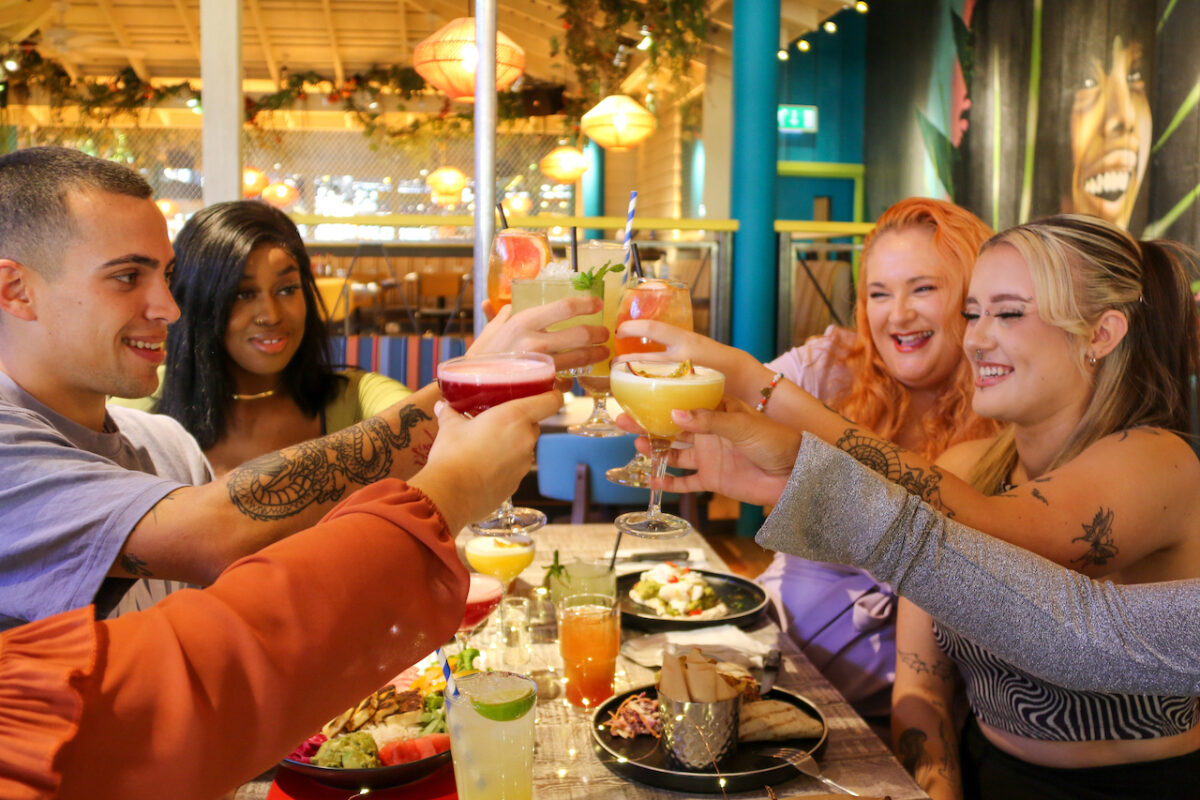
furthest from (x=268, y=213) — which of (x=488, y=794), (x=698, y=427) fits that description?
(x=488, y=794)

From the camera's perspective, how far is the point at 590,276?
1428 millimetres

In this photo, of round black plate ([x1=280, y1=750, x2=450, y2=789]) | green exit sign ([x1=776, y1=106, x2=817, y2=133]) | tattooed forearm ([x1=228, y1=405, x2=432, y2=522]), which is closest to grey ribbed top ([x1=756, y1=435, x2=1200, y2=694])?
round black plate ([x1=280, y1=750, x2=450, y2=789])

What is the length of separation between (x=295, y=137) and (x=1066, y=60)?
1100 centimetres

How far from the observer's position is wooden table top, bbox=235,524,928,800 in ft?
Answer: 4.09

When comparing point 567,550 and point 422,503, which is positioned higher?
point 422,503

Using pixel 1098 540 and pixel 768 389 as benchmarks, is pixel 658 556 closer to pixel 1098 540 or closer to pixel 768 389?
pixel 768 389

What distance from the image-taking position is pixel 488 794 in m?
1.14

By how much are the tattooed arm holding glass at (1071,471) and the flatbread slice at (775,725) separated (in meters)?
0.33

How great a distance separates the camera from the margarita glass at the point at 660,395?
131cm

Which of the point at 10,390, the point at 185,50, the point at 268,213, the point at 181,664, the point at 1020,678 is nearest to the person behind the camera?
the point at 181,664

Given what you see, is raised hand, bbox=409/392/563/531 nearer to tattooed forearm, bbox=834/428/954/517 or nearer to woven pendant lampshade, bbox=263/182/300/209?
tattooed forearm, bbox=834/428/954/517

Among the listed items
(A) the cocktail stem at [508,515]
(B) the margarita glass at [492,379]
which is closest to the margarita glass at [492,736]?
(B) the margarita glass at [492,379]

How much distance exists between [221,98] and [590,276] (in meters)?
3.82

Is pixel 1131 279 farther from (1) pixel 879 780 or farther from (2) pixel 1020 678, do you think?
(1) pixel 879 780
